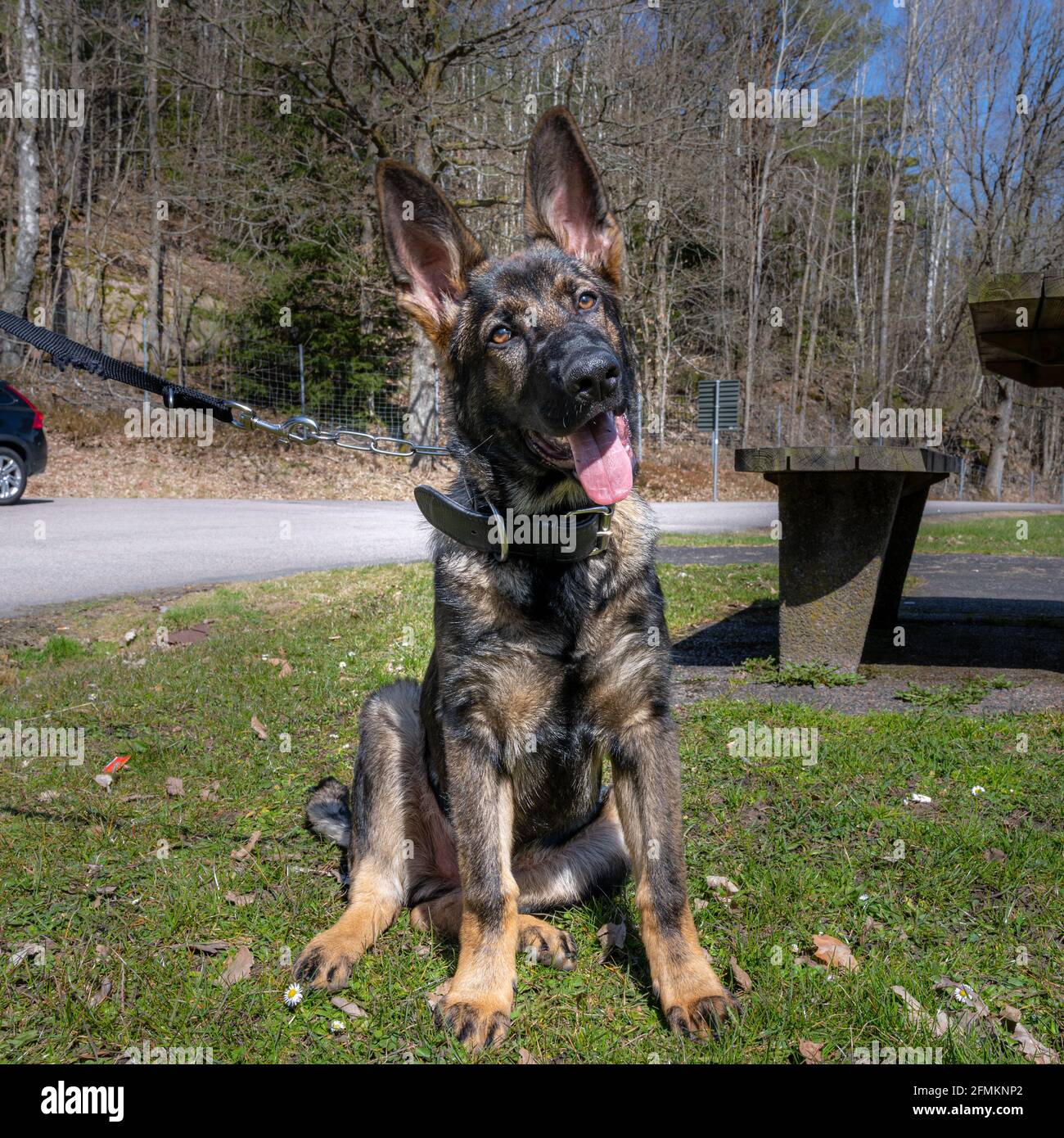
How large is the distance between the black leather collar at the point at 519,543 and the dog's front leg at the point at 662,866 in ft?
1.83

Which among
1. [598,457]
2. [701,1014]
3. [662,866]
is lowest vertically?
[701,1014]

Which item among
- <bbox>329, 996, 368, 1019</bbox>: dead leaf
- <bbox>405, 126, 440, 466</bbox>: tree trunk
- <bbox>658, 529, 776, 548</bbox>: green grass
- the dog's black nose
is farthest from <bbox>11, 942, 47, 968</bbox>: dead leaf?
<bbox>405, 126, 440, 466</bbox>: tree trunk

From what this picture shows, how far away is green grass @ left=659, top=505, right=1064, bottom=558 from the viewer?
1267 cm

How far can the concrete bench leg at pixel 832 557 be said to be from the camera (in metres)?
5.23

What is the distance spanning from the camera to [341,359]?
78.9 feet

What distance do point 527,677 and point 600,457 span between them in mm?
711

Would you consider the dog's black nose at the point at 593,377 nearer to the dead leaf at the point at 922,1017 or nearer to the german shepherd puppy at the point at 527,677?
the german shepherd puppy at the point at 527,677

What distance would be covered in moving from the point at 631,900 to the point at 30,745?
3101 millimetres

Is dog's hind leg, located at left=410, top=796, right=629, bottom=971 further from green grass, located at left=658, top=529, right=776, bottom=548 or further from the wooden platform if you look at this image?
green grass, located at left=658, top=529, right=776, bottom=548

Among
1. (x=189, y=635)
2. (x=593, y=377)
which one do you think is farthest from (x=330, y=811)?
(x=189, y=635)

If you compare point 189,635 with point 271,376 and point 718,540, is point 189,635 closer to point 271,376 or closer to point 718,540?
point 718,540

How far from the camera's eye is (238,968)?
8.65 feet

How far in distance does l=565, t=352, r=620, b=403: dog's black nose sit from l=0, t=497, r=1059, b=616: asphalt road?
1.40 meters
